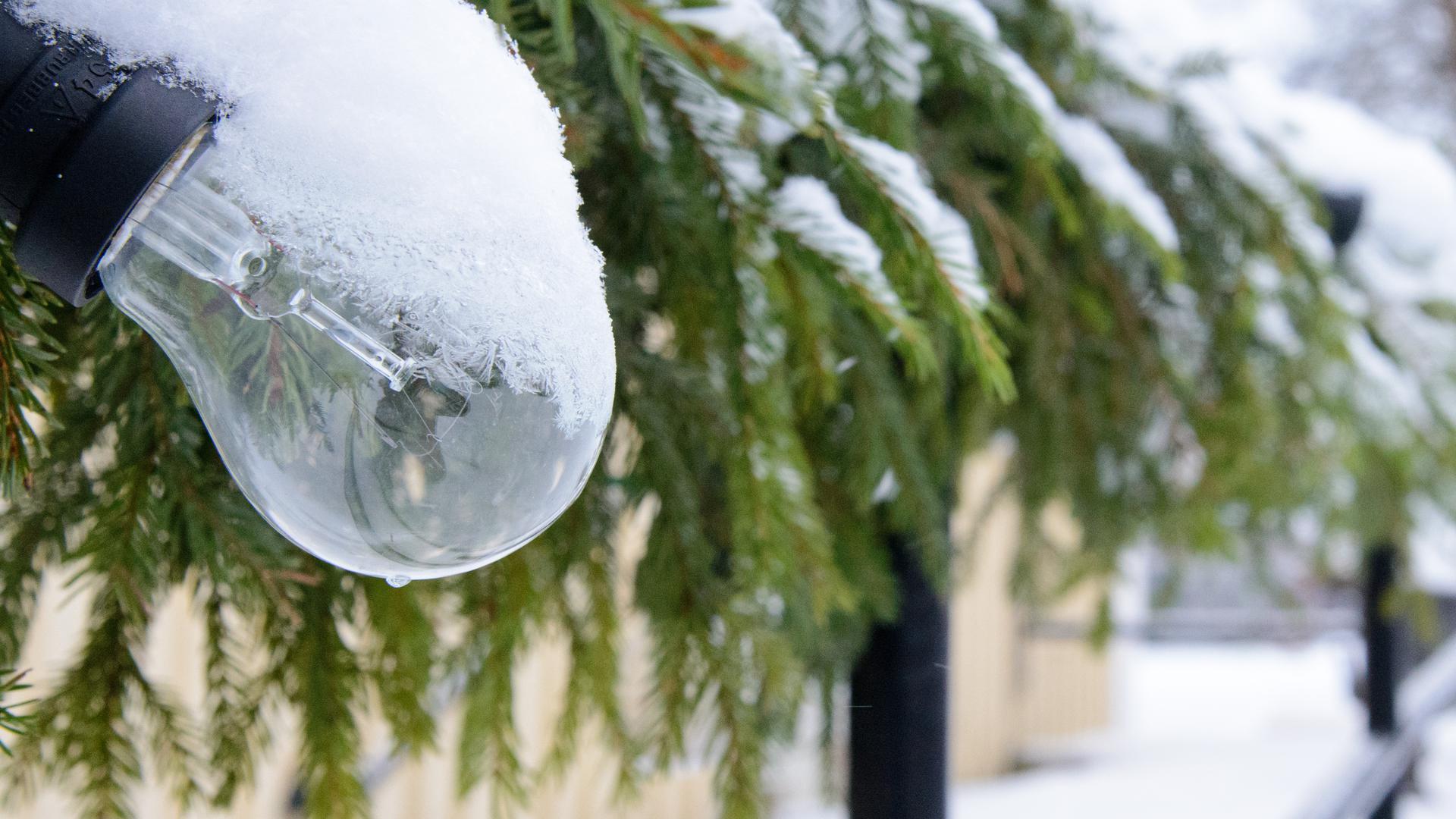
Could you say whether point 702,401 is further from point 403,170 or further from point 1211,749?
point 1211,749

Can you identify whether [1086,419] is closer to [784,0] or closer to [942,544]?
[942,544]

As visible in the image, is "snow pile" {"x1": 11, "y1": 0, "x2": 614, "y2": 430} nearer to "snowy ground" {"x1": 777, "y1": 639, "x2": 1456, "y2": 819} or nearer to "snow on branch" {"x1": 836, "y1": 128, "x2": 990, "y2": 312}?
"snow on branch" {"x1": 836, "y1": 128, "x2": 990, "y2": 312}

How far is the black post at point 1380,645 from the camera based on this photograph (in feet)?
4.81

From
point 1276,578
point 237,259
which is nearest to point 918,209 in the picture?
point 237,259

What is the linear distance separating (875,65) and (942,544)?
0.32 m

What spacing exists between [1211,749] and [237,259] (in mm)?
3713

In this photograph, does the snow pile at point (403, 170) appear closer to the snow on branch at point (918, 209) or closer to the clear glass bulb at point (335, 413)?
the clear glass bulb at point (335, 413)

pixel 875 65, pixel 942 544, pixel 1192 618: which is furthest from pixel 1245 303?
pixel 1192 618

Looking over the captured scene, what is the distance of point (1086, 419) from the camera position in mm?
867

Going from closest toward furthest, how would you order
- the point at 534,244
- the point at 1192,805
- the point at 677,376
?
the point at 534,244 < the point at 677,376 < the point at 1192,805

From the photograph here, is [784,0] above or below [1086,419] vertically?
above

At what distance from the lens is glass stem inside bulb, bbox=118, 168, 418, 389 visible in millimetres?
244

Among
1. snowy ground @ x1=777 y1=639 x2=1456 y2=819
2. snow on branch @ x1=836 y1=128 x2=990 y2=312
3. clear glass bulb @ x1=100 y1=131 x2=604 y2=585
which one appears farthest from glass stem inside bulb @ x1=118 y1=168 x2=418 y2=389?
snowy ground @ x1=777 y1=639 x2=1456 y2=819

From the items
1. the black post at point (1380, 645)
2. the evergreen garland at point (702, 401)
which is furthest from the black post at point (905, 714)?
the black post at point (1380, 645)
